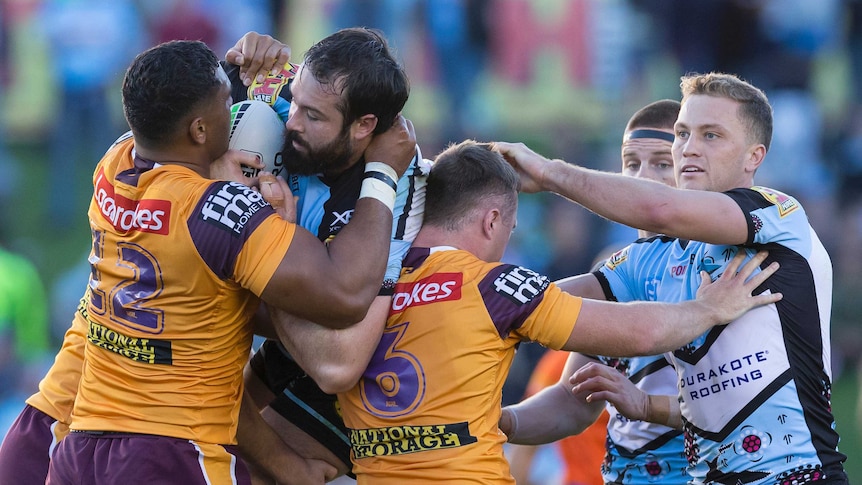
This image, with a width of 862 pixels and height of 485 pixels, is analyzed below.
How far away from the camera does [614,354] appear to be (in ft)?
14.3

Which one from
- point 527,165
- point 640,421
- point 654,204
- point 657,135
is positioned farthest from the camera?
point 657,135

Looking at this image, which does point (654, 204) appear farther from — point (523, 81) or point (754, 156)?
point (523, 81)

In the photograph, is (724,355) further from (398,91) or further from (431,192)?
(398,91)

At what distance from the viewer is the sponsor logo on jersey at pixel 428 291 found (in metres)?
4.31

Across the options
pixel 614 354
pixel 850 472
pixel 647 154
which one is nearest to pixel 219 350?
pixel 614 354

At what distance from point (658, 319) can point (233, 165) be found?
1829 mm

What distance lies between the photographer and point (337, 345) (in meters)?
4.25

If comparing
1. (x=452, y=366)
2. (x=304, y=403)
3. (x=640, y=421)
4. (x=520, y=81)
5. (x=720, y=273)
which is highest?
(x=520, y=81)

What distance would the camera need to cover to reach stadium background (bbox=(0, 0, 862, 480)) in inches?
515

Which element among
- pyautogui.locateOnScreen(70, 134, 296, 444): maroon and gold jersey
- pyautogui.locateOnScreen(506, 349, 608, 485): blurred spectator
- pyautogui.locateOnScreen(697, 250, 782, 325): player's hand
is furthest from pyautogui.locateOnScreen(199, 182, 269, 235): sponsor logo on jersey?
pyautogui.locateOnScreen(506, 349, 608, 485): blurred spectator

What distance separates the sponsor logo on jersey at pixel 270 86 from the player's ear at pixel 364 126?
19.8 inches

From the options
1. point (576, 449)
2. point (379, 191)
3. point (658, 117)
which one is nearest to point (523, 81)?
point (576, 449)

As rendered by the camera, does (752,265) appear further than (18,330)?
No

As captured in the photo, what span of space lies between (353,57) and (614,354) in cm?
160
